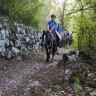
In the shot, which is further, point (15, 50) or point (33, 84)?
point (15, 50)

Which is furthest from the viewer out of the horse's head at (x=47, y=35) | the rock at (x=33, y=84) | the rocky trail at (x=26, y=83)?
the horse's head at (x=47, y=35)

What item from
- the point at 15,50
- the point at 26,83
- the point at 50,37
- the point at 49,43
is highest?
the point at 50,37

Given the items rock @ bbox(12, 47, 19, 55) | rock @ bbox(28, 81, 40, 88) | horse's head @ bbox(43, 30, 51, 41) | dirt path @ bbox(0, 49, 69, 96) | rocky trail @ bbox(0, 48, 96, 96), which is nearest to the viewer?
rocky trail @ bbox(0, 48, 96, 96)

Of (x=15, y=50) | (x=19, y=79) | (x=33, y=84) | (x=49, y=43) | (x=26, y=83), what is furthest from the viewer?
(x=49, y=43)

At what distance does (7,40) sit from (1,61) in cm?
119

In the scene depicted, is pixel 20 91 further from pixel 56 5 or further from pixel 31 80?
pixel 56 5

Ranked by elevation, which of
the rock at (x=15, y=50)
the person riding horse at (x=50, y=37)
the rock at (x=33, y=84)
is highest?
the person riding horse at (x=50, y=37)

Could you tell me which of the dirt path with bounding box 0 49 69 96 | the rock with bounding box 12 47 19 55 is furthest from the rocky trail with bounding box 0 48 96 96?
the rock with bounding box 12 47 19 55

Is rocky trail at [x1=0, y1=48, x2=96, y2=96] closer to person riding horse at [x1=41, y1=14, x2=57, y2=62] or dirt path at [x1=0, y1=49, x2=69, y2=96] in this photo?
dirt path at [x1=0, y1=49, x2=69, y2=96]

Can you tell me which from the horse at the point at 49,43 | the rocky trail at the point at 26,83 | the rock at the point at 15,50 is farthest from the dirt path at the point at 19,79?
the horse at the point at 49,43

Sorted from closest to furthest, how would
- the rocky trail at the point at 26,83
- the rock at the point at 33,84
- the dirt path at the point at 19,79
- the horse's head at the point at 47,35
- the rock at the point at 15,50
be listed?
the rocky trail at the point at 26,83 < the dirt path at the point at 19,79 < the rock at the point at 33,84 < the rock at the point at 15,50 < the horse's head at the point at 47,35

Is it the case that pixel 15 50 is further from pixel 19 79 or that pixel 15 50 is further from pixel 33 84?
pixel 33 84

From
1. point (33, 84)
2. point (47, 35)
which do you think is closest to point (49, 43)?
point (47, 35)

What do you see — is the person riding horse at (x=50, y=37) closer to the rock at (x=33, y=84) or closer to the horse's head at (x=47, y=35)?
the horse's head at (x=47, y=35)
